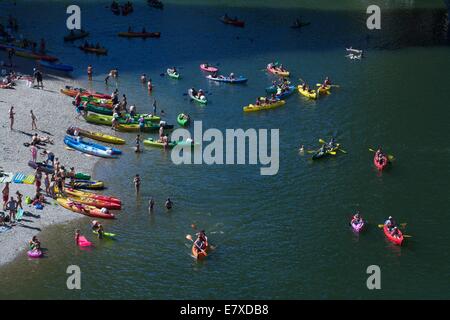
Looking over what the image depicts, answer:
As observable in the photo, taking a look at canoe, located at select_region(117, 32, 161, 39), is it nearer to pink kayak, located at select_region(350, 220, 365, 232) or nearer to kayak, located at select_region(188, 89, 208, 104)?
kayak, located at select_region(188, 89, 208, 104)

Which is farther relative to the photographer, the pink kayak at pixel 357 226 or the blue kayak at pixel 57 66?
the blue kayak at pixel 57 66

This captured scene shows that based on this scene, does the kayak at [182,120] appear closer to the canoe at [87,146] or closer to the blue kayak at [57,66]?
the canoe at [87,146]

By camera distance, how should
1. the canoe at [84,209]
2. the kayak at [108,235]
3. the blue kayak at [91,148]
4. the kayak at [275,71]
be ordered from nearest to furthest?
the kayak at [108,235] → the canoe at [84,209] → the blue kayak at [91,148] → the kayak at [275,71]

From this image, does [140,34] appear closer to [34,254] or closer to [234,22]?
[234,22]

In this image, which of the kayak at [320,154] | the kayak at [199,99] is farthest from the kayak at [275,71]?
the kayak at [320,154]

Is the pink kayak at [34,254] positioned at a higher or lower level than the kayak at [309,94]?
lower

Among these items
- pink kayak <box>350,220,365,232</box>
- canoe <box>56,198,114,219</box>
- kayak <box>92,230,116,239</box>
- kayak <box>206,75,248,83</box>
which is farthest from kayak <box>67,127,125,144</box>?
pink kayak <box>350,220,365,232</box>
